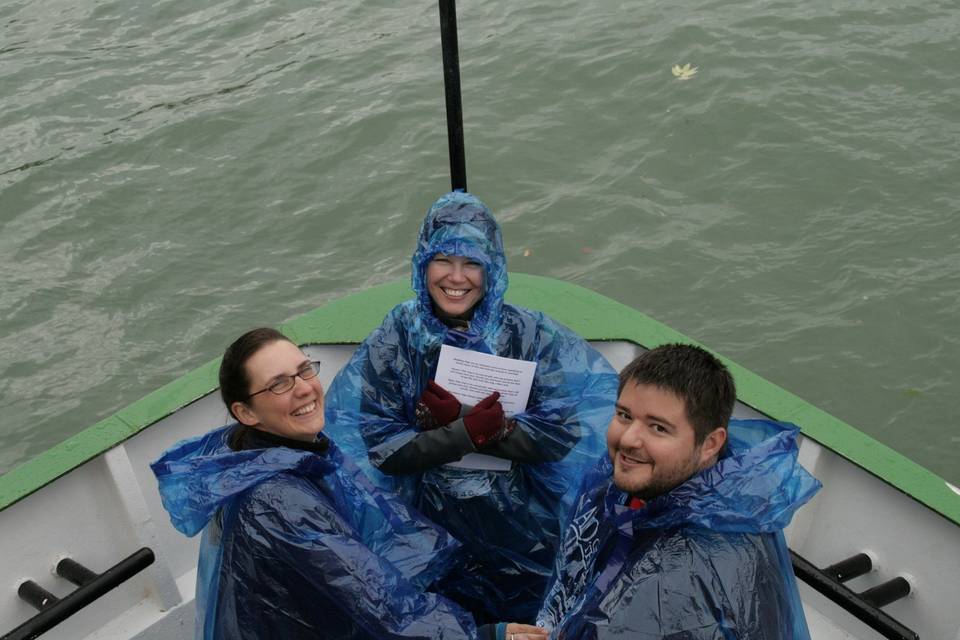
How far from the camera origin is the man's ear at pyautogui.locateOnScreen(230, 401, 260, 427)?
9.02ft

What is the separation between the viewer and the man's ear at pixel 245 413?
108 inches

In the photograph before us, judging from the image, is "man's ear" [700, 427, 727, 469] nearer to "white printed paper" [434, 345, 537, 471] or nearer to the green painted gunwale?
"white printed paper" [434, 345, 537, 471]

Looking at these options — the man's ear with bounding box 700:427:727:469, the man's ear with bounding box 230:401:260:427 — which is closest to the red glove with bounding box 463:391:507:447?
the man's ear with bounding box 230:401:260:427

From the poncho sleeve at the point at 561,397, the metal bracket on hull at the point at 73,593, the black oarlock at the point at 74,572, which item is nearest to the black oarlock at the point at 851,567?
the poncho sleeve at the point at 561,397

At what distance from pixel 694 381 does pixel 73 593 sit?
2280mm

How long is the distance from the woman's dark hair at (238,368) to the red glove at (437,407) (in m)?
0.77

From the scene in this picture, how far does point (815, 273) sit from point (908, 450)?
1.50m

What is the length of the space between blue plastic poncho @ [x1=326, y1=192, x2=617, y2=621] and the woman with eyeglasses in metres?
0.75

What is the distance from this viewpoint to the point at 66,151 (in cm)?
918

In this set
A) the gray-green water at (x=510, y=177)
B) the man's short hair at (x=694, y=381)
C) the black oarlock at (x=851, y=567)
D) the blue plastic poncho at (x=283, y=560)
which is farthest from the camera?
the gray-green water at (x=510, y=177)

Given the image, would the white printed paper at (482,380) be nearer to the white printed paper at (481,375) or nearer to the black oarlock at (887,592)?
the white printed paper at (481,375)

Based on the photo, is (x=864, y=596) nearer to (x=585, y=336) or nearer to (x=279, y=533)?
(x=585, y=336)

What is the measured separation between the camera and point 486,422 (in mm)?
3344

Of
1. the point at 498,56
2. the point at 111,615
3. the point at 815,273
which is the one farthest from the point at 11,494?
the point at 498,56
